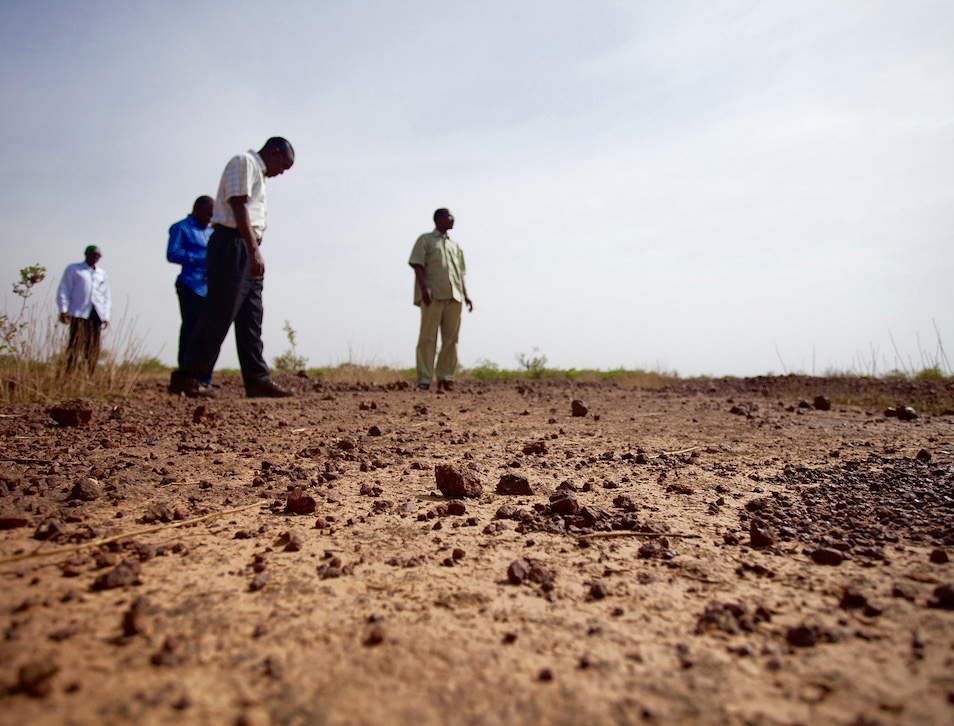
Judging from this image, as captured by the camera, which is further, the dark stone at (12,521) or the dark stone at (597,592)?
the dark stone at (12,521)

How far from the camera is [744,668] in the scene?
3.81ft

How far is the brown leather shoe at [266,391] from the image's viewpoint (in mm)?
5320

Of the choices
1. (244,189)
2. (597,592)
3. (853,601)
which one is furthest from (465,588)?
(244,189)

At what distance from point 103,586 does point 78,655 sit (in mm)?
302

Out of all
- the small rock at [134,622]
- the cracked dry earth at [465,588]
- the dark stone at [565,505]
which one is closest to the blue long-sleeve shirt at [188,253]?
the cracked dry earth at [465,588]

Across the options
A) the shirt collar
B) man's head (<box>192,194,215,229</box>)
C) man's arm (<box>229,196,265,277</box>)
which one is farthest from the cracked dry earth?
man's head (<box>192,194,215,229</box>)

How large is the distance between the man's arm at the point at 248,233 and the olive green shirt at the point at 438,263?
290 centimetres

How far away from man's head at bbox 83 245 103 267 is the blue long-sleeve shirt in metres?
1.74

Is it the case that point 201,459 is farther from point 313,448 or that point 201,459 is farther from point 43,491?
point 43,491


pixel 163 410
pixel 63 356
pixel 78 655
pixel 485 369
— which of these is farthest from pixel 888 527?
pixel 485 369

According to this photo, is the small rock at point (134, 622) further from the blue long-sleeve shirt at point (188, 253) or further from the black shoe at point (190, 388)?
the blue long-sleeve shirt at point (188, 253)

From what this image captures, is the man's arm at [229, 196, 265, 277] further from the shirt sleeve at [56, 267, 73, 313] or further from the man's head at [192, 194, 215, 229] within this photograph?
the shirt sleeve at [56, 267, 73, 313]

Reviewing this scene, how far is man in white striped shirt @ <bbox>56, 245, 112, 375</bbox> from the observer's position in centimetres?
696

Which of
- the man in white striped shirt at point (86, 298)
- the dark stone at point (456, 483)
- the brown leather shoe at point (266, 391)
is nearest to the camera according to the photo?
the dark stone at point (456, 483)
